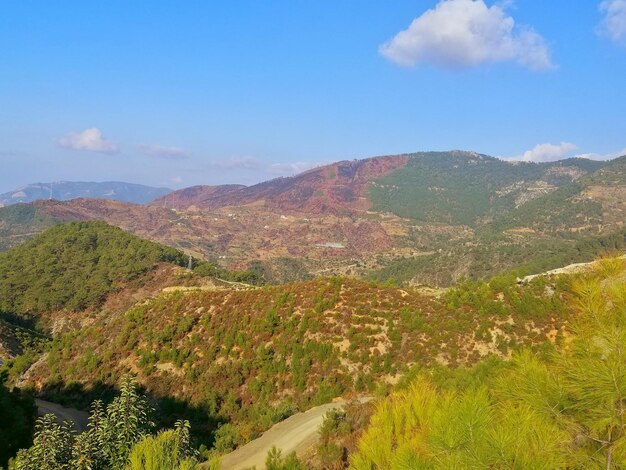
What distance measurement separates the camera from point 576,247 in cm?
8138

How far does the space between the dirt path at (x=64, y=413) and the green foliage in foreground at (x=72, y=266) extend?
30.0 meters

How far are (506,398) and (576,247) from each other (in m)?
87.7

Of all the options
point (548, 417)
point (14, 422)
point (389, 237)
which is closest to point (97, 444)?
point (548, 417)

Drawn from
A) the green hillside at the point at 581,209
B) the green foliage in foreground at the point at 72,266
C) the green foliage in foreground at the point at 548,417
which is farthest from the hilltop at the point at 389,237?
the green foliage in foreground at the point at 548,417

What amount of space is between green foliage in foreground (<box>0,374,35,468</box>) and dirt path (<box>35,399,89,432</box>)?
1204 mm

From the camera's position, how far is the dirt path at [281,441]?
15267 millimetres

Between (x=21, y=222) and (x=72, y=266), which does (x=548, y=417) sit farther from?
(x=21, y=222)

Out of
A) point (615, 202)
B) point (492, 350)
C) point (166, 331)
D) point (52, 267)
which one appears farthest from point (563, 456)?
point (615, 202)

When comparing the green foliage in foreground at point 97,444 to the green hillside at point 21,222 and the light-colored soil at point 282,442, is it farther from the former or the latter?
the green hillside at point 21,222

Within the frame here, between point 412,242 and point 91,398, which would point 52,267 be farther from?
point 412,242

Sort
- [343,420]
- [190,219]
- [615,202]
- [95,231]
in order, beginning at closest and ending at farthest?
[343,420], [95,231], [615,202], [190,219]

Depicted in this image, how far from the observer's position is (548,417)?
6.18 m

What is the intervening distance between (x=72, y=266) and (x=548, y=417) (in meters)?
68.8

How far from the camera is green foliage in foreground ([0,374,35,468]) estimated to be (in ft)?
59.8
